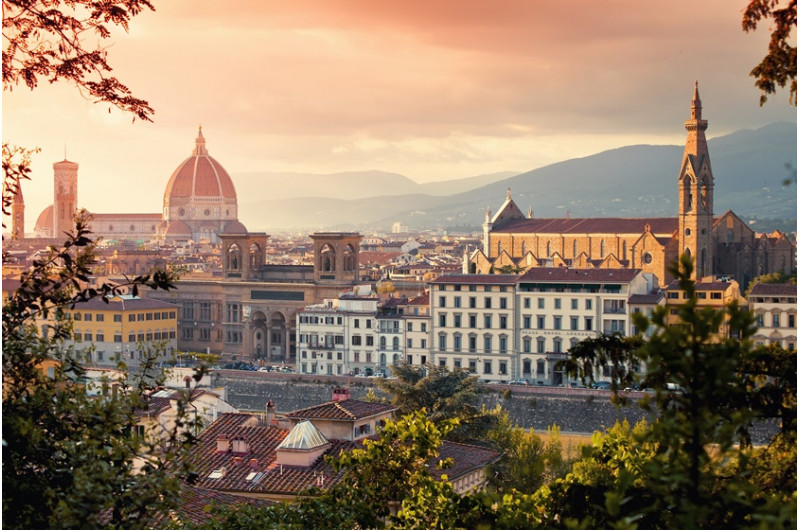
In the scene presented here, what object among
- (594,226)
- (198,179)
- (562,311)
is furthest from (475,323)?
(198,179)

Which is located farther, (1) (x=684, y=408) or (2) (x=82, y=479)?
(2) (x=82, y=479)

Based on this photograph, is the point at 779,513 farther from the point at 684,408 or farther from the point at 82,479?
the point at 82,479

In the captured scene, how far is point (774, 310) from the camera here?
4306 cm

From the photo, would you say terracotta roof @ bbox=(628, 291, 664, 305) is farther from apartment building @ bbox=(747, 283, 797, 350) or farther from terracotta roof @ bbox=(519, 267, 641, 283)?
apartment building @ bbox=(747, 283, 797, 350)

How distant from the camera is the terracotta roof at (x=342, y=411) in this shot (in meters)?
22.1

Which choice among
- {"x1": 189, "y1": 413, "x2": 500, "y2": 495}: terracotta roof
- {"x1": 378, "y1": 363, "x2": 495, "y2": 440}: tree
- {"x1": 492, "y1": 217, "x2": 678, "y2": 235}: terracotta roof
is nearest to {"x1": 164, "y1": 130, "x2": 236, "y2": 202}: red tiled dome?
{"x1": 492, "y1": 217, "x2": 678, "y2": 235}: terracotta roof

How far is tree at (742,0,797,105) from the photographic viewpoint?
730cm

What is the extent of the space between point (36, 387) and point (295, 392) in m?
41.5

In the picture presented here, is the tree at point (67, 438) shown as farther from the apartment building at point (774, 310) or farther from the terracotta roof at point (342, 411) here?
the apartment building at point (774, 310)

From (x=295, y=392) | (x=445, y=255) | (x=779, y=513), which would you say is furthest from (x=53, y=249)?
(x=445, y=255)

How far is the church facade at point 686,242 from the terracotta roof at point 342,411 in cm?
3707

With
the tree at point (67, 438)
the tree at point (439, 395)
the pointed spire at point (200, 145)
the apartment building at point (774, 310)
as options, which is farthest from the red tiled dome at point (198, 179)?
the tree at point (67, 438)

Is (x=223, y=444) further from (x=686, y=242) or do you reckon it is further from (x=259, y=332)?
(x=686, y=242)

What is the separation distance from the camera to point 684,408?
5.18 m
